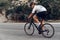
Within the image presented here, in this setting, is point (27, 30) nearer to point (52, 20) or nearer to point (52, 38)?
point (52, 38)

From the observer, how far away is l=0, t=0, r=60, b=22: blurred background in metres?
20.1

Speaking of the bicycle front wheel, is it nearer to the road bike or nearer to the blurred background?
the road bike

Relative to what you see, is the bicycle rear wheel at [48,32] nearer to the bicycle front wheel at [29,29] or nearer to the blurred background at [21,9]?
the bicycle front wheel at [29,29]

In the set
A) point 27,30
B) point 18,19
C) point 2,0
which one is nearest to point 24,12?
point 18,19

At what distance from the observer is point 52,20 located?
64.6 feet

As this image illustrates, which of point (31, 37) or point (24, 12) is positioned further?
point (24, 12)

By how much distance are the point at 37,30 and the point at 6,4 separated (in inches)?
366

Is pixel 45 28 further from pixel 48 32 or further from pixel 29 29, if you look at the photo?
pixel 29 29

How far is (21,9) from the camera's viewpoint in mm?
20703

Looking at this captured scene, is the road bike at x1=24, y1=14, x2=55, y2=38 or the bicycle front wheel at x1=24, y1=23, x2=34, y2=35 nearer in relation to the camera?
the road bike at x1=24, y1=14, x2=55, y2=38

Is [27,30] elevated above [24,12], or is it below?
above

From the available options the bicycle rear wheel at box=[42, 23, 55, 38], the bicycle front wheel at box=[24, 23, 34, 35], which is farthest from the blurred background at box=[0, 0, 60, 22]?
the bicycle rear wheel at box=[42, 23, 55, 38]

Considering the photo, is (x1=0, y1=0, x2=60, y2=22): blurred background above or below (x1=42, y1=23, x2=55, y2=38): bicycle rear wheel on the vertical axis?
below

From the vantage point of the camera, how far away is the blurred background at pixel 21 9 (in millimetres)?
20109
